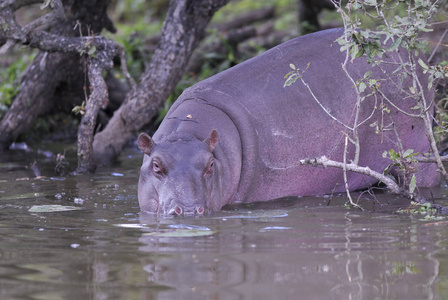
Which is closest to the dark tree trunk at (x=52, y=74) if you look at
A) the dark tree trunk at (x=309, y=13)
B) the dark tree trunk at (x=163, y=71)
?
the dark tree trunk at (x=163, y=71)

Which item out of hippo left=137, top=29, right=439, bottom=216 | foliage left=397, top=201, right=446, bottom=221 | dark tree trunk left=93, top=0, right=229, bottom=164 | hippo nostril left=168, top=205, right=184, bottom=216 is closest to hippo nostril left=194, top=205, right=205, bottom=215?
hippo nostril left=168, top=205, right=184, bottom=216

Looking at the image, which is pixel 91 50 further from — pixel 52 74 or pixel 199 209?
pixel 199 209

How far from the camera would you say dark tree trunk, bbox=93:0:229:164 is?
892 cm

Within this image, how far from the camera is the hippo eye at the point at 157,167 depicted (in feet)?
18.7

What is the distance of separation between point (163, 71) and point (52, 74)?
5.46 feet

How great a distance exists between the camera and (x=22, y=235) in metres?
4.66

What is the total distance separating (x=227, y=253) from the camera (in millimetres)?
3990

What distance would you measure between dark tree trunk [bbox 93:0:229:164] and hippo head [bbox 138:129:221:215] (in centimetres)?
309

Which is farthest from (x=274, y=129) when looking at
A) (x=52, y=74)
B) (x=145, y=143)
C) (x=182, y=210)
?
(x=52, y=74)

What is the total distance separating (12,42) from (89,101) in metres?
1.07

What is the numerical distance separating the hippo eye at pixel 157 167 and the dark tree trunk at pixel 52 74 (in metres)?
3.98

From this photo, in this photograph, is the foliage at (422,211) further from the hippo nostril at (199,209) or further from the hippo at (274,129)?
the hippo nostril at (199,209)

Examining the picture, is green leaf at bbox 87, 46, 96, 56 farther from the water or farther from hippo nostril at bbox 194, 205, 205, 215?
hippo nostril at bbox 194, 205, 205, 215

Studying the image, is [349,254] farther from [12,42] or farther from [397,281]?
[12,42]
